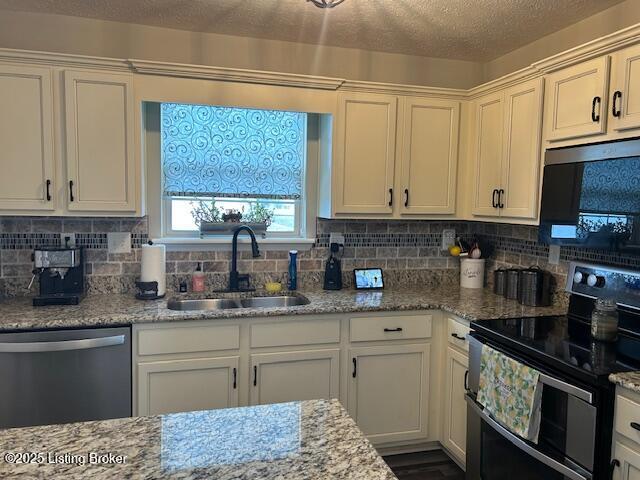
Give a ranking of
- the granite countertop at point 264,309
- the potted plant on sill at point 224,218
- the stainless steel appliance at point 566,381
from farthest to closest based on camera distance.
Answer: the potted plant on sill at point 224,218
the granite countertop at point 264,309
the stainless steel appliance at point 566,381

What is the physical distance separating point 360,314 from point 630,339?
1.26m

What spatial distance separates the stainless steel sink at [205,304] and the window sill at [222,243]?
1.12 feet

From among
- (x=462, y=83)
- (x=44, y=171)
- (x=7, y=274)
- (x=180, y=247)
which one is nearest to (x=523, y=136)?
(x=462, y=83)

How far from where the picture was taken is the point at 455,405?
2.61m

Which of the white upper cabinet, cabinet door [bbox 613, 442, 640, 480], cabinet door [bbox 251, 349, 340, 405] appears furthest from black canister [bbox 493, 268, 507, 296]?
cabinet door [bbox 613, 442, 640, 480]

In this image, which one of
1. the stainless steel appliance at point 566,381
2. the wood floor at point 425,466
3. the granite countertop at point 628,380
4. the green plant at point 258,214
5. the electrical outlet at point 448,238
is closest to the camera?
the granite countertop at point 628,380

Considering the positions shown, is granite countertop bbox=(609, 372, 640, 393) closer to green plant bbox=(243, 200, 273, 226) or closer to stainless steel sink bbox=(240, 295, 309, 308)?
stainless steel sink bbox=(240, 295, 309, 308)

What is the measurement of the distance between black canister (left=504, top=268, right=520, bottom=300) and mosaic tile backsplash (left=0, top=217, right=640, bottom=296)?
179 millimetres

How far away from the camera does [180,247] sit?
2936 mm

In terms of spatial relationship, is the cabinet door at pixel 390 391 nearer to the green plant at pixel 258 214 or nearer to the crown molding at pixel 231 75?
the green plant at pixel 258 214

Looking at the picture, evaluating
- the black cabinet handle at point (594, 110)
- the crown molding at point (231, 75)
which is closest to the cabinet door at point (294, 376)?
the crown molding at point (231, 75)

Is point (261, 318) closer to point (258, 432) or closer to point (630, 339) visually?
point (258, 432)

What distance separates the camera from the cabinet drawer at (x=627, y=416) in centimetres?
155

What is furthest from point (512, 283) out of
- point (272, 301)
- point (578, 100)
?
point (272, 301)
